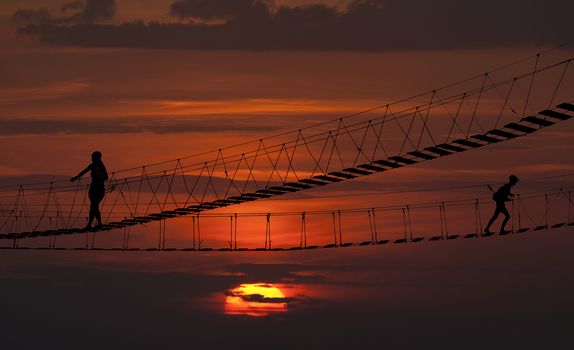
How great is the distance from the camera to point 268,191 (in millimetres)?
61219

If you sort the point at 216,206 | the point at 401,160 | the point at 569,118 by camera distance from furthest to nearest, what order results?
the point at 216,206
the point at 401,160
the point at 569,118

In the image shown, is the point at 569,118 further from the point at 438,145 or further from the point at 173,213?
the point at 173,213

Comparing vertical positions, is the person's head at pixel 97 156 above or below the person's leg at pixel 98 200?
above

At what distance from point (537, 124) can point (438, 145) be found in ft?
13.3

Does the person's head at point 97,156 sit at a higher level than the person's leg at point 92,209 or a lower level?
higher

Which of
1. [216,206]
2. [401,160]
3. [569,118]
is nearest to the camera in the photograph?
[569,118]

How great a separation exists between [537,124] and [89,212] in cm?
1742

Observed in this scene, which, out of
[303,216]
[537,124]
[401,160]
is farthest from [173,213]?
[537,124]

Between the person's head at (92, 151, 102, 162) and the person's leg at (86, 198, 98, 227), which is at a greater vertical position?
the person's head at (92, 151, 102, 162)

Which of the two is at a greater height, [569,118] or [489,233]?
[569,118]

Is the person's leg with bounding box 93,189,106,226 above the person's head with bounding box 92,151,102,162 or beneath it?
beneath

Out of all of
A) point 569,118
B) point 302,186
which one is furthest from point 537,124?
point 302,186

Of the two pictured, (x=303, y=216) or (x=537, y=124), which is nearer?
(x=537, y=124)

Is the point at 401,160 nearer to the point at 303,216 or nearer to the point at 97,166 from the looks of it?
the point at 303,216
